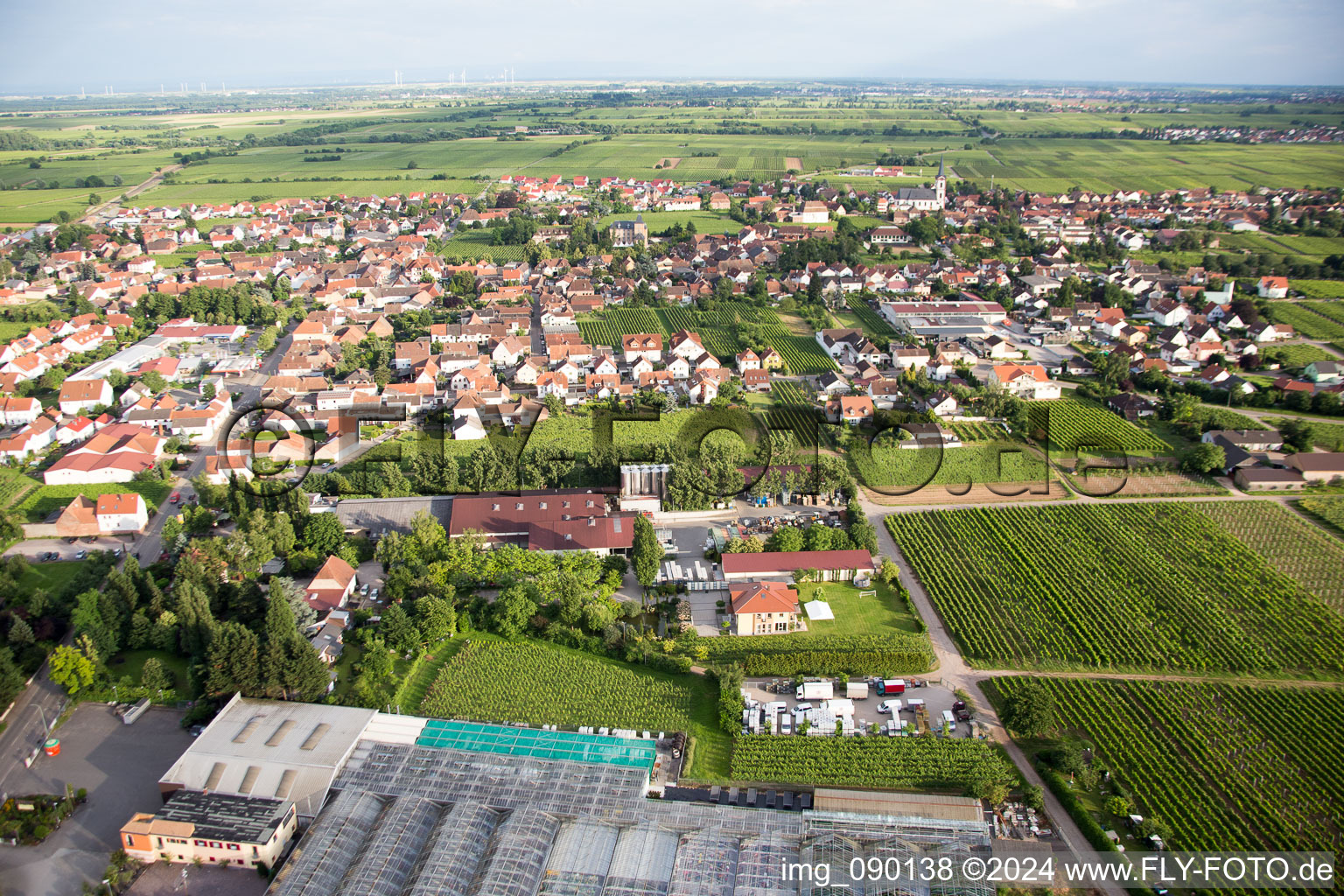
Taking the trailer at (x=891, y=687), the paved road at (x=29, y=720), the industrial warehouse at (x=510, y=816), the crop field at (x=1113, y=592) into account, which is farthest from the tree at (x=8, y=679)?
the crop field at (x=1113, y=592)

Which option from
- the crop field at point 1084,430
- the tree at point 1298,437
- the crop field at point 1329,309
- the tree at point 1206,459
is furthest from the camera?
the crop field at point 1329,309

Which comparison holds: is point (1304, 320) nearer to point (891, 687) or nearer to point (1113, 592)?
point (1113, 592)

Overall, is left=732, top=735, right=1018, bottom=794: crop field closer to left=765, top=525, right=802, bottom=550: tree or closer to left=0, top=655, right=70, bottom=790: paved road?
left=765, top=525, right=802, bottom=550: tree

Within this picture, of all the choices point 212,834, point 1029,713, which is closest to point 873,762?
point 1029,713

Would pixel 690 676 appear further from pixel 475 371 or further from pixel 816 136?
pixel 816 136

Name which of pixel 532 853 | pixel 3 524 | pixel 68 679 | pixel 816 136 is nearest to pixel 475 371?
pixel 3 524

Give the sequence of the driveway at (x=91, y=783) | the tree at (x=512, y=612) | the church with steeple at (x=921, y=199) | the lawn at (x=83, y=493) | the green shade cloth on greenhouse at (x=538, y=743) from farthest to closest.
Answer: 1. the church with steeple at (x=921, y=199)
2. the lawn at (x=83, y=493)
3. the tree at (x=512, y=612)
4. the green shade cloth on greenhouse at (x=538, y=743)
5. the driveway at (x=91, y=783)

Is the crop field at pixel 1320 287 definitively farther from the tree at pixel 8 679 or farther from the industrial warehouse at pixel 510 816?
the tree at pixel 8 679
